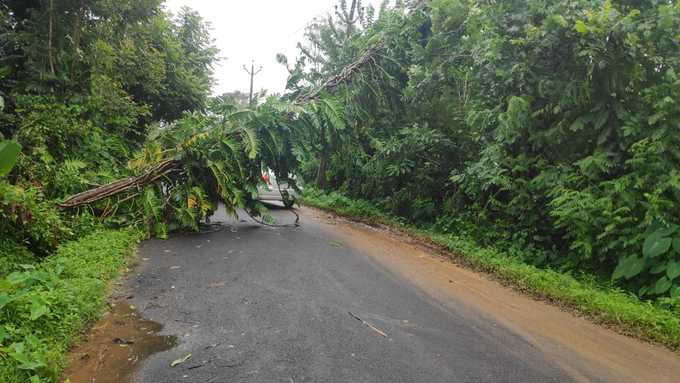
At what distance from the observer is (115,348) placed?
12.1 ft

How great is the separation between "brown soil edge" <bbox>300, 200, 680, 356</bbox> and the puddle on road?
482 cm

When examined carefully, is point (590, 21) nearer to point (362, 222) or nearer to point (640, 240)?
point (640, 240)

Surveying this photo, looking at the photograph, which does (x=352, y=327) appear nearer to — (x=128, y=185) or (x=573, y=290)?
(x=573, y=290)

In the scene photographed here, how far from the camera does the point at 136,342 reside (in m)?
3.81

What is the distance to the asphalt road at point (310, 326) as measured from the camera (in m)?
3.42

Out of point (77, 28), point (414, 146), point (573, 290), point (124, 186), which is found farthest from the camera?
point (414, 146)

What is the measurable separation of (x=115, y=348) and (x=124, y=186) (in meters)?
5.41

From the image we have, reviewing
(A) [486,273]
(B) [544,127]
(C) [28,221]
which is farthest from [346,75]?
(C) [28,221]

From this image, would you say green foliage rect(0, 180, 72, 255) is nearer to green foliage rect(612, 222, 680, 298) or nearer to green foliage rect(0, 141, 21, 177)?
green foliage rect(0, 141, 21, 177)

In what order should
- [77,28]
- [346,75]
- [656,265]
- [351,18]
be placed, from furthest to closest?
[351,18], [346,75], [77,28], [656,265]

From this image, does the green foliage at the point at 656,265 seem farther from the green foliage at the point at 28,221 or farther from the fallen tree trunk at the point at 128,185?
the green foliage at the point at 28,221

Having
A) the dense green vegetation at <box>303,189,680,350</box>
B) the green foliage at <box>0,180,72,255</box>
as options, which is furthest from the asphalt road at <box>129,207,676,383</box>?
the dense green vegetation at <box>303,189,680,350</box>

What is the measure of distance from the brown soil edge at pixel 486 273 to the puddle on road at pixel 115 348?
4.82 metres

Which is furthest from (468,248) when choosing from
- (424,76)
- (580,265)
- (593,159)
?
(424,76)
